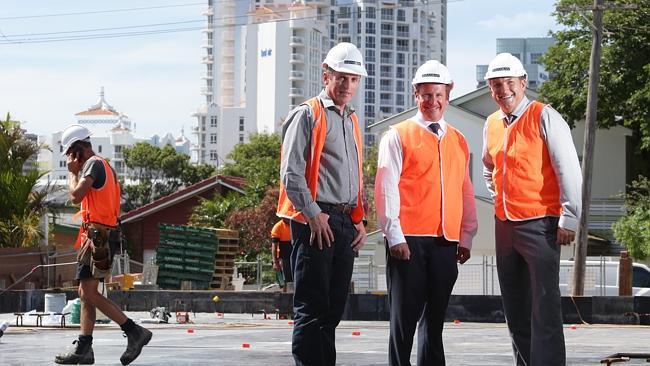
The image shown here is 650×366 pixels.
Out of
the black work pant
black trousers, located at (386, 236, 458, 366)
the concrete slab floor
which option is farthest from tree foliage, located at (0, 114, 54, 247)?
black trousers, located at (386, 236, 458, 366)

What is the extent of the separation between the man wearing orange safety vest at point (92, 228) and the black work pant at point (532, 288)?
313cm

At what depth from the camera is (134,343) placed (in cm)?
1075

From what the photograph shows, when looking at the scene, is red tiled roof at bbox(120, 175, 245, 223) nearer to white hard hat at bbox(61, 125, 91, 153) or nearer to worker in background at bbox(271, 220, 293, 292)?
white hard hat at bbox(61, 125, 91, 153)

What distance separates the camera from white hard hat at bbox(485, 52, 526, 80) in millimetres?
9055

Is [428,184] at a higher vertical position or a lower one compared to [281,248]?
higher

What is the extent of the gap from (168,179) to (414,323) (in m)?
147

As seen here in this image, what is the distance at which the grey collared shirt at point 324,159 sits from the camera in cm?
851

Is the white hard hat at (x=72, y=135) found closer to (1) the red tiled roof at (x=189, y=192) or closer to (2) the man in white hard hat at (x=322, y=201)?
(2) the man in white hard hat at (x=322, y=201)

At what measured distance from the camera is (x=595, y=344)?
46.8 feet

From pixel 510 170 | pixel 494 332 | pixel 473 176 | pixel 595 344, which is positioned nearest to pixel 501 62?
pixel 510 170

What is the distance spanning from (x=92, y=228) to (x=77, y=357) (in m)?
1.01

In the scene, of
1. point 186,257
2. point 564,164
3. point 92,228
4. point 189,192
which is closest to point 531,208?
point 564,164

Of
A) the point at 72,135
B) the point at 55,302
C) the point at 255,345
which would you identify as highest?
the point at 72,135

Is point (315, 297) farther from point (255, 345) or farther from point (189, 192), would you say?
point (189, 192)
